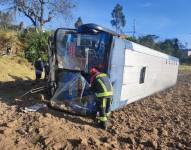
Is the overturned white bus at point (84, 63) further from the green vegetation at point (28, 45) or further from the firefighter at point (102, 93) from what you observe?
the green vegetation at point (28, 45)

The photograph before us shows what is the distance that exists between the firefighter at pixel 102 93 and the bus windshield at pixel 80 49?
2.70 feet

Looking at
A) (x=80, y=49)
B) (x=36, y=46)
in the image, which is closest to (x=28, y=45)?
(x=36, y=46)

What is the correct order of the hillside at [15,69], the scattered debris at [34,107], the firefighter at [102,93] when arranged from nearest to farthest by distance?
the firefighter at [102,93] → the scattered debris at [34,107] → the hillside at [15,69]

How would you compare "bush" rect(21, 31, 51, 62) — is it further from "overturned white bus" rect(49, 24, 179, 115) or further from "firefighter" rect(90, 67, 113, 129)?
"firefighter" rect(90, 67, 113, 129)

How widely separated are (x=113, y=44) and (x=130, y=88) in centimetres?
278

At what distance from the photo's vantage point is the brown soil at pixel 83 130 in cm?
759

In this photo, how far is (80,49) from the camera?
414 inches

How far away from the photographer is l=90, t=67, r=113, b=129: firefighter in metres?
9.01

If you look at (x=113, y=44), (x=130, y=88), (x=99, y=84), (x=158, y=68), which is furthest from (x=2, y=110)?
(x=158, y=68)

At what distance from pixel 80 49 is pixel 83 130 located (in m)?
2.90

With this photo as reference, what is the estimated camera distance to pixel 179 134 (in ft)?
30.3

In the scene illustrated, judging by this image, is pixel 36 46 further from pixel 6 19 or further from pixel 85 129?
pixel 85 129

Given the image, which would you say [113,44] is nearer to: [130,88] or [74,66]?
[74,66]

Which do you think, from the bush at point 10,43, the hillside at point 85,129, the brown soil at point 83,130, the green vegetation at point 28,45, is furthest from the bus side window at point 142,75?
the bush at point 10,43
